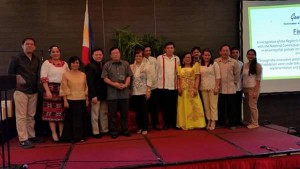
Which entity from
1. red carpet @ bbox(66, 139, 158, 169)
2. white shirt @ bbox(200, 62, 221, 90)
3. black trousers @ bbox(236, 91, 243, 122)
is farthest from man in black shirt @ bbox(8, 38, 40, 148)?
black trousers @ bbox(236, 91, 243, 122)

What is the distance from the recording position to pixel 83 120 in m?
4.01

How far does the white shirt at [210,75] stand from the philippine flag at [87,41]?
179 centimetres

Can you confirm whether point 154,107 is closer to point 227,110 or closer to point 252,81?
point 227,110

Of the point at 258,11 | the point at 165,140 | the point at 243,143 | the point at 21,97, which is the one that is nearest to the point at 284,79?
the point at 258,11

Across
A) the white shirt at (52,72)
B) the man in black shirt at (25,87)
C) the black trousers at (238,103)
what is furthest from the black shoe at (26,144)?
the black trousers at (238,103)

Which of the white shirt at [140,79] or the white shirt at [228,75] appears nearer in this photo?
the white shirt at [140,79]

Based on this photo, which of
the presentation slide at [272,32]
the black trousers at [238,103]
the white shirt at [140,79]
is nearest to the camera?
the white shirt at [140,79]

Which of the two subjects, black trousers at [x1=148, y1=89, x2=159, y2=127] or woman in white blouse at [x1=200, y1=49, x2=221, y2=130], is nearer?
woman in white blouse at [x1=200, y1=49, x2=221, y2=130]

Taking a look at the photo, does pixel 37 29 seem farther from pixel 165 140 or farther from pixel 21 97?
pixel 165 140

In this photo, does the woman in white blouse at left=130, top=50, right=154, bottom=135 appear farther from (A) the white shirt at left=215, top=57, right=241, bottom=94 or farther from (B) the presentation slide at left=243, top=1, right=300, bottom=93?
(B) the presentation slide at left=243, top=1, right=300, bottom=93

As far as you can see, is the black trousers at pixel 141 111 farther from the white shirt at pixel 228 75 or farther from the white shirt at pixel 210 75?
the white shirt at pixel 228 75

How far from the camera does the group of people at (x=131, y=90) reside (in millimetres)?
3852

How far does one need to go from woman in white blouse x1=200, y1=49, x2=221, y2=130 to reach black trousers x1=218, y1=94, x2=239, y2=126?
0.59 ft

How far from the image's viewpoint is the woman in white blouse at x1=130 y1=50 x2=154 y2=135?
4254 millimetres
